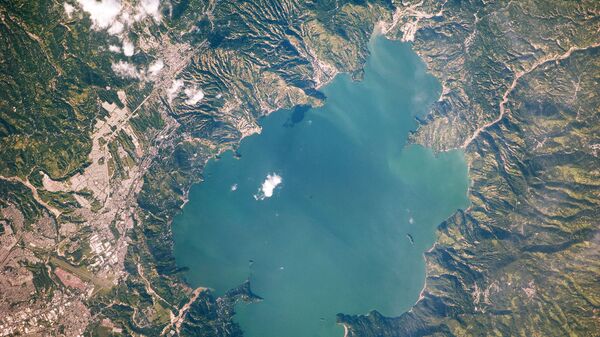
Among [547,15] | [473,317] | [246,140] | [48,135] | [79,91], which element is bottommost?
[473,317]

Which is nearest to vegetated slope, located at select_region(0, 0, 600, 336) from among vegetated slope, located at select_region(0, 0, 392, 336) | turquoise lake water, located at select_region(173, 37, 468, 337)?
vegetated slope, located at select_region(0, 0, 392, 336)

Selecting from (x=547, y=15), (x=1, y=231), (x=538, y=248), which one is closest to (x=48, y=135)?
(x=1, y=231)

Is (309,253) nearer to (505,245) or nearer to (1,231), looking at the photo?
(505,245)

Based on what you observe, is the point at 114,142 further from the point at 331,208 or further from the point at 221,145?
the point at 331,208

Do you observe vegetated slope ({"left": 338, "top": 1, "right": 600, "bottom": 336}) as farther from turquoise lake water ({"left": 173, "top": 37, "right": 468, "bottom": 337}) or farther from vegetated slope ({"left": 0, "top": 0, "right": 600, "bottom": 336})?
turquoise lake water ({"left": 173, "top": 37, "right": 468, "bottom": 337})

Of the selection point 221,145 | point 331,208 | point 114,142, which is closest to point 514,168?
point 331,208
